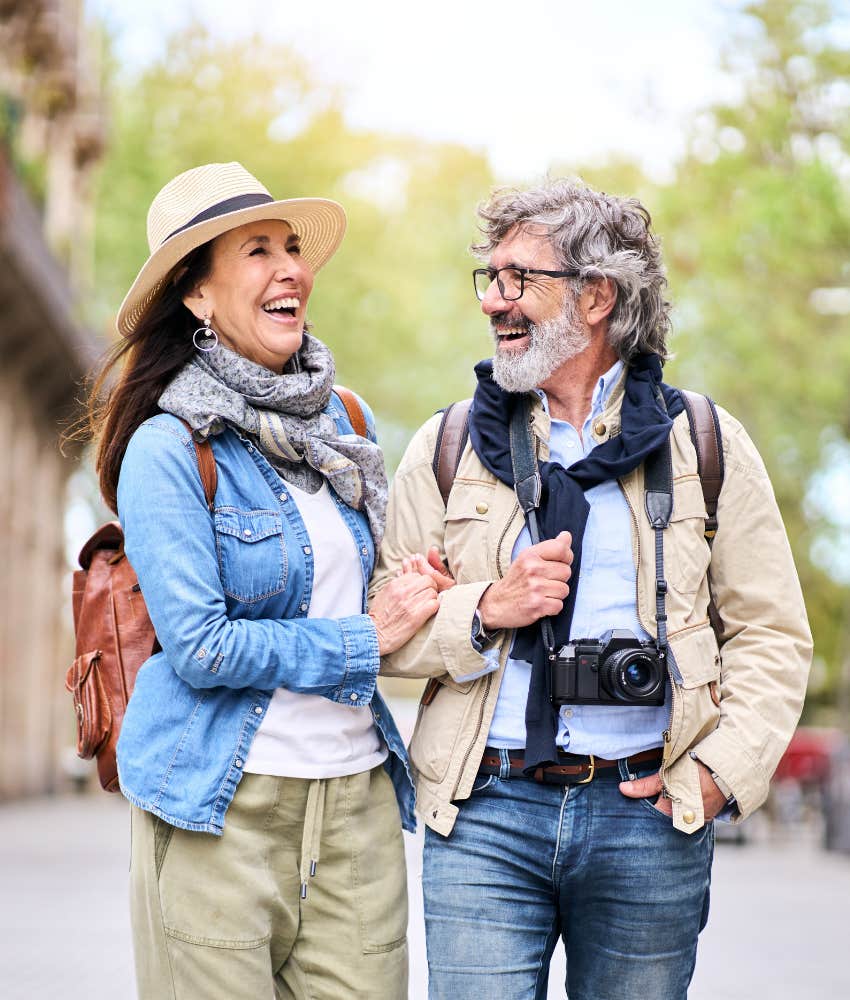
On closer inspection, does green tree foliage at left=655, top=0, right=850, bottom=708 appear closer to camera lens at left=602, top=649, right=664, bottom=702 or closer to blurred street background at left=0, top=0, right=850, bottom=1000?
blurred street background at left=0, top=0, right=850, bottom=1000

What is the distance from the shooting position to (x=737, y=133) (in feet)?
65.9

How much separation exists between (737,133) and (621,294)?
16902 millimetres

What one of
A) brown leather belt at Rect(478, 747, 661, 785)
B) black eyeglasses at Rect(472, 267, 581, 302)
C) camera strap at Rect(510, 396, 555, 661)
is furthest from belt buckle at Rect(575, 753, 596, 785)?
black eyeglasses at Rect(472, 267, 581, 302)

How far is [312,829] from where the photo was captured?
12.0 feet

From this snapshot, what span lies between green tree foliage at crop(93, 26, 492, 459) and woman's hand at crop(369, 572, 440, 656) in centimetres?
2187

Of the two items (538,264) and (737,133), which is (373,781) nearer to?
(538,264)

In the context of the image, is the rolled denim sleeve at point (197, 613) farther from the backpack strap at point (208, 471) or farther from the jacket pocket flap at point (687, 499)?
the jacket pocket flap at point (687, 499)

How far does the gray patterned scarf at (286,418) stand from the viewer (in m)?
3.71

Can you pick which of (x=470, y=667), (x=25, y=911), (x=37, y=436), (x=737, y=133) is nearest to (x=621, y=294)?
(x=470, y=667)

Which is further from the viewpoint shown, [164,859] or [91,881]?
[91,881]

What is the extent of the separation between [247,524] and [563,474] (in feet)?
2.43

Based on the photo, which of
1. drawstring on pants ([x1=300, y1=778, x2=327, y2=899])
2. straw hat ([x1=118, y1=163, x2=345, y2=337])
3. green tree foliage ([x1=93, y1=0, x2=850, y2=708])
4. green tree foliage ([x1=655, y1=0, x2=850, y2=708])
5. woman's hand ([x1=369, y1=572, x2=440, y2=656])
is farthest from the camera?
green tree foliage ([x1=93, y1=0, x2=850, y2=708])

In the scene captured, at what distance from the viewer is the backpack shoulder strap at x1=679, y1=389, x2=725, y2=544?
383cm

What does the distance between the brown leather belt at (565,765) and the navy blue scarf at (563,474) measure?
0.02 m
